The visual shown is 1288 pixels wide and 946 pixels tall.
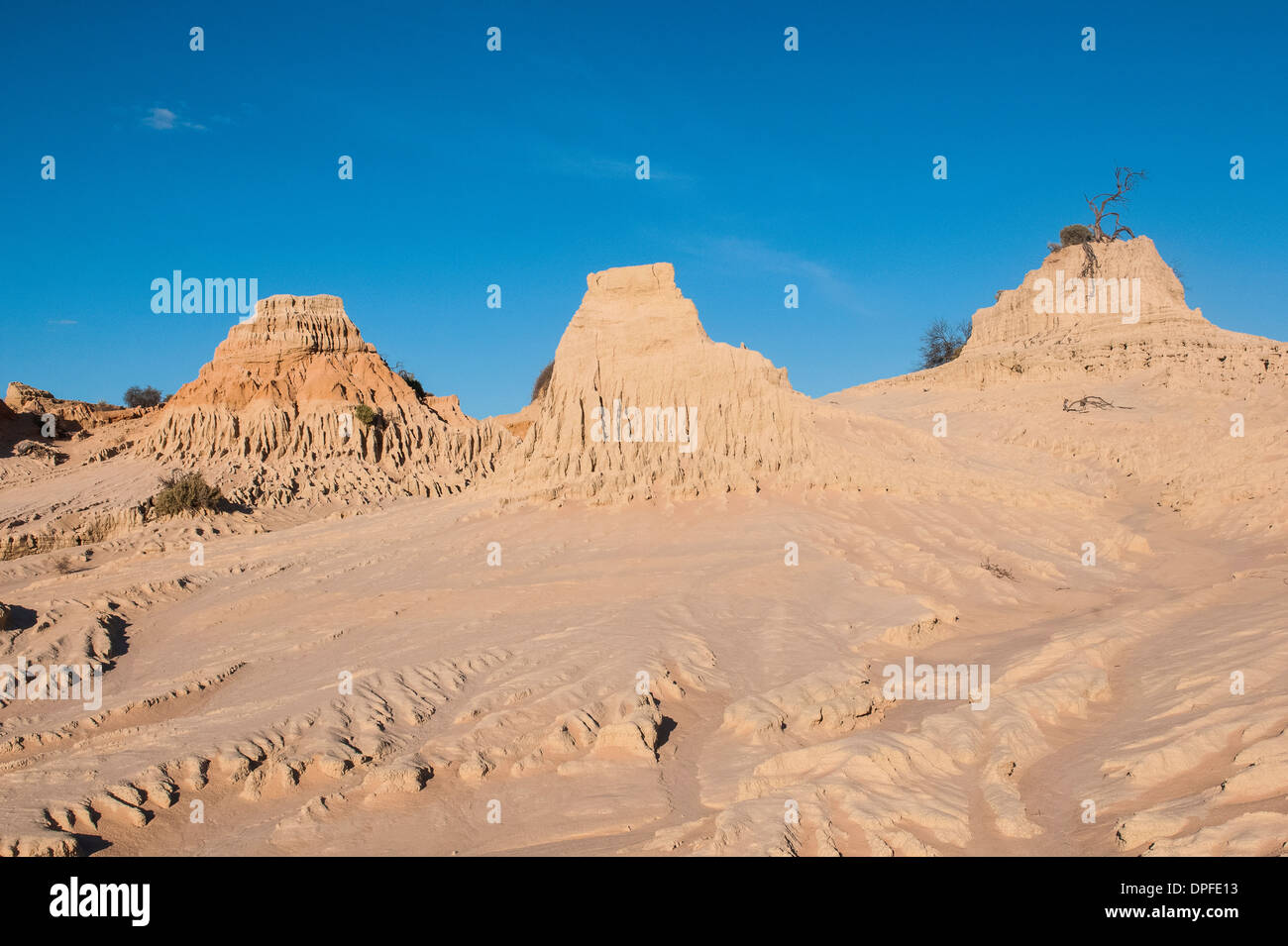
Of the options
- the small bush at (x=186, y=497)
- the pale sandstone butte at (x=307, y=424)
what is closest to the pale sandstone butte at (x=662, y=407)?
the small bush at (x=186, y=497)

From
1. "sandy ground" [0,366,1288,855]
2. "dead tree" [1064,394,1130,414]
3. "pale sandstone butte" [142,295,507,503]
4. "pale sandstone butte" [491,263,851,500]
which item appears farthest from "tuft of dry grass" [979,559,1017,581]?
"pale sandstone butte" [142,295,507,503]

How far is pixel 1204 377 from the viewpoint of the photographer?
24375 mm

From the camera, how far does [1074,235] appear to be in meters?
33.6

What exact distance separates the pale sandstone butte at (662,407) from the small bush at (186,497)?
987 cm

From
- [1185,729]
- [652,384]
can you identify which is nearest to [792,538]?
[652,384]

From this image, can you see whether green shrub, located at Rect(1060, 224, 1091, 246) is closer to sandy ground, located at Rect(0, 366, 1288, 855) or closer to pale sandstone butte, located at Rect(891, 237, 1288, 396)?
pale sandstone butte, located at Rect(891, 237, 1288, 396)

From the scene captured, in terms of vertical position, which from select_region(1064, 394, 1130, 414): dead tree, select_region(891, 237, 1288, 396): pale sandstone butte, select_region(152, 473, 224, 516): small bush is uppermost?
select_region(891, 237, 1288, 396): pale sandstone butte

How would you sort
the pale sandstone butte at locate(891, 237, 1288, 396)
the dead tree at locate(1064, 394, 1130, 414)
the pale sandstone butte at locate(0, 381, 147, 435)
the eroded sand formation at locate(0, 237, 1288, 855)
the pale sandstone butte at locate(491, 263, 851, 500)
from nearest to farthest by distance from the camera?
1. the eroded sand formation at locate(0, 237, 1288, 855)
2. the pale sandstone butte at locate(491, 263, 851, 500)
3. the dead tree at locate(1064, 394, 1130, 414)
4. the pale sandstone butte at locate(891, 237, 1288, 396)
5. the pale sandstone butte at locate(0, 381, 147, 435)

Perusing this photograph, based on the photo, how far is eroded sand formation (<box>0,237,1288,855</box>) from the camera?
6.02 metres

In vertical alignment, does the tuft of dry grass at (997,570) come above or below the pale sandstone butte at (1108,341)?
below

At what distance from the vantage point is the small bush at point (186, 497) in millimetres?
21250

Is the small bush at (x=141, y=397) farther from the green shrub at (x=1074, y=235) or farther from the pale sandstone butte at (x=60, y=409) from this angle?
the green shrub at (x=1074, y=235)

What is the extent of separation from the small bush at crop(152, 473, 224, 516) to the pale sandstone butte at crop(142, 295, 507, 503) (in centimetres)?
120
